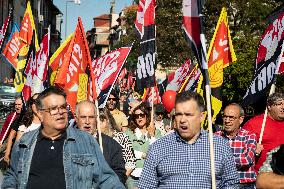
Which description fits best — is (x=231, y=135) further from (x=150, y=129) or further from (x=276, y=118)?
(x=150, y=129)

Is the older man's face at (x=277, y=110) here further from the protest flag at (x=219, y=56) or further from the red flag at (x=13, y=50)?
the red flag at (x=13, y=50)

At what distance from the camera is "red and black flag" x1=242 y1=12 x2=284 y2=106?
28.0 ft

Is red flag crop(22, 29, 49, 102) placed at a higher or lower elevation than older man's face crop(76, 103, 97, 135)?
higher

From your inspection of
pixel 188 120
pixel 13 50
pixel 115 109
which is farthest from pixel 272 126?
pixel 13 50

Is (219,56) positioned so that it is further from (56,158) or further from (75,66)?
(56,158)

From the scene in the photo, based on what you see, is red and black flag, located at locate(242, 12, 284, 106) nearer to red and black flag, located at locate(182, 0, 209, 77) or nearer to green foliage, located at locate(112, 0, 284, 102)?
red and black flag, located at locate(182, 0, 209, 77)

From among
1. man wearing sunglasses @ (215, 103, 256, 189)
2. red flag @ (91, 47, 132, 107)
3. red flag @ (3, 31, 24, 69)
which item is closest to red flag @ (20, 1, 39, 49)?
red flag @ (3, 31, 24, 69)

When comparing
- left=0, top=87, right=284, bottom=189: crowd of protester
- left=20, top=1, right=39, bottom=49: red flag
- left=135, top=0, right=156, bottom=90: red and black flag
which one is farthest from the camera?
left=20, top=1, right=39, bottom=49: red flag

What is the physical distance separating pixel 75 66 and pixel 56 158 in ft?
12.5

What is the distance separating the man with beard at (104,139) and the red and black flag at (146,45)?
190 inches

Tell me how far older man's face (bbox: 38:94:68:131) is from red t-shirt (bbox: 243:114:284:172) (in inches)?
117

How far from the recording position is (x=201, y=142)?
5070 millimetres

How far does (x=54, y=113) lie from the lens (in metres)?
4.72

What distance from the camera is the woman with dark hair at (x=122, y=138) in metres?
7.42
